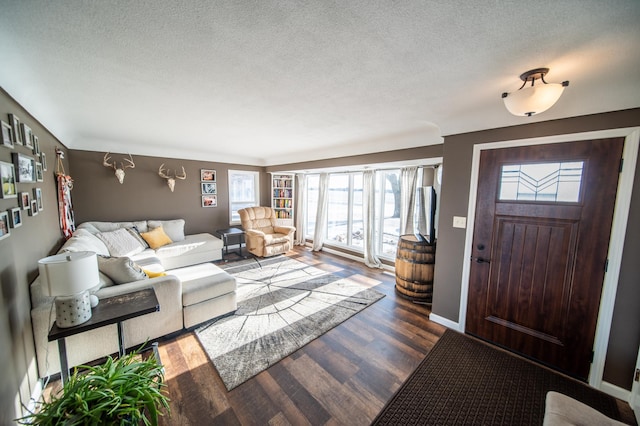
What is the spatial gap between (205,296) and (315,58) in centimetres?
254

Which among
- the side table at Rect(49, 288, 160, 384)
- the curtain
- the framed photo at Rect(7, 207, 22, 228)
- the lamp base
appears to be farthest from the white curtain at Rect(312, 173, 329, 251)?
the framed photo at Rect(7, 207, 22, 228)

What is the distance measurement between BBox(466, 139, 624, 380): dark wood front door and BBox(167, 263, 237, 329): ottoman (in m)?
2.80

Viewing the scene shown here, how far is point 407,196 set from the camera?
13.4 feet

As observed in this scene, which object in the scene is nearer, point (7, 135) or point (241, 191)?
point (7, 135)

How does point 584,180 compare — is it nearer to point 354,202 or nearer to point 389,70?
point 389,70

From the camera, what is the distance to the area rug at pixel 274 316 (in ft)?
6.89

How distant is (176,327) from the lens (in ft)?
7.85

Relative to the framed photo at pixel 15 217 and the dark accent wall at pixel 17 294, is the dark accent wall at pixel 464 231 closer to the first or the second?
the dark accent wall at pixel 17 294

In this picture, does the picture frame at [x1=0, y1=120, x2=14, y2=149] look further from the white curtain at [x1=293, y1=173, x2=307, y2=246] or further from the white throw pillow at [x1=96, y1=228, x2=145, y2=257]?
the white curtain at [x1=293, y1=173, x2=307, y2=246]

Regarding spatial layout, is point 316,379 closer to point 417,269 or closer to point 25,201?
point 417,269

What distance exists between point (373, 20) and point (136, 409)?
208 cm

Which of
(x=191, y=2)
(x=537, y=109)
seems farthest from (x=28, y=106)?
(x=537, y=109)

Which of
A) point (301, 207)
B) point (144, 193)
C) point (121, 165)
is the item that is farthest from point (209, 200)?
point (301, 207)

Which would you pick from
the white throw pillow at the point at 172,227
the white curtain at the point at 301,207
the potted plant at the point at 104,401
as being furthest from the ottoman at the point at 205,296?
the white curtain at the point at 301,207
